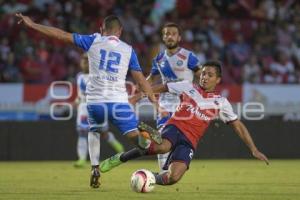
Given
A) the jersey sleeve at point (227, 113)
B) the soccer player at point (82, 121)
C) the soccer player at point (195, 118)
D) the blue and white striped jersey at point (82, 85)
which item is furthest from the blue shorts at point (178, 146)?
the blue and white striped jersey at point (82, 85)

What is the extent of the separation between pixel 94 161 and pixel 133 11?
11.0m

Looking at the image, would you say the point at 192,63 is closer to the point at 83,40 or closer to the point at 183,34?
the point at 83,40

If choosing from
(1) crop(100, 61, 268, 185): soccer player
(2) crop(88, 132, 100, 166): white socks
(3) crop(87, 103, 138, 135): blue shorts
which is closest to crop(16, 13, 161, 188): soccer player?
(3) crop(87, 103, 138, 135): blue shorts

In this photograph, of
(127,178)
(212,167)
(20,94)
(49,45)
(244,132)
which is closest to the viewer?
(244,132)

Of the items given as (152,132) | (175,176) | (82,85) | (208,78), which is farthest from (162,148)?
(82,85)

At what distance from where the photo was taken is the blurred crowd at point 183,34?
19000 millimetres

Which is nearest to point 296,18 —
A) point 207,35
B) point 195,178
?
point 207,35

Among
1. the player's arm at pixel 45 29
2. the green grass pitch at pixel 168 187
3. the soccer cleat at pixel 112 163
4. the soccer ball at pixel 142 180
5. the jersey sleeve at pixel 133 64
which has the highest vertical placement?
the player's arm at pixel 45 29

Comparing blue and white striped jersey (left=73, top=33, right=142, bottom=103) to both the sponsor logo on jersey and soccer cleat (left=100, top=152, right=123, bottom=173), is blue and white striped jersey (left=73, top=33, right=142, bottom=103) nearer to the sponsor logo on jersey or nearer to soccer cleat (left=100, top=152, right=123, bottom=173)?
soccer cleat (left=100, top=152, right=123, bottom=173)

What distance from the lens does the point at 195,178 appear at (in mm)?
12852

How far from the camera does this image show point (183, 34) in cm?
2091

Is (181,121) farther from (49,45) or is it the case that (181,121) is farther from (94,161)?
(49,45)

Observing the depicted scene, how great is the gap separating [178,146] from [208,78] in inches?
37.5

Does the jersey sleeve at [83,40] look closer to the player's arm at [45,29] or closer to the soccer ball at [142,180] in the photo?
the player's arm at [45,29]
